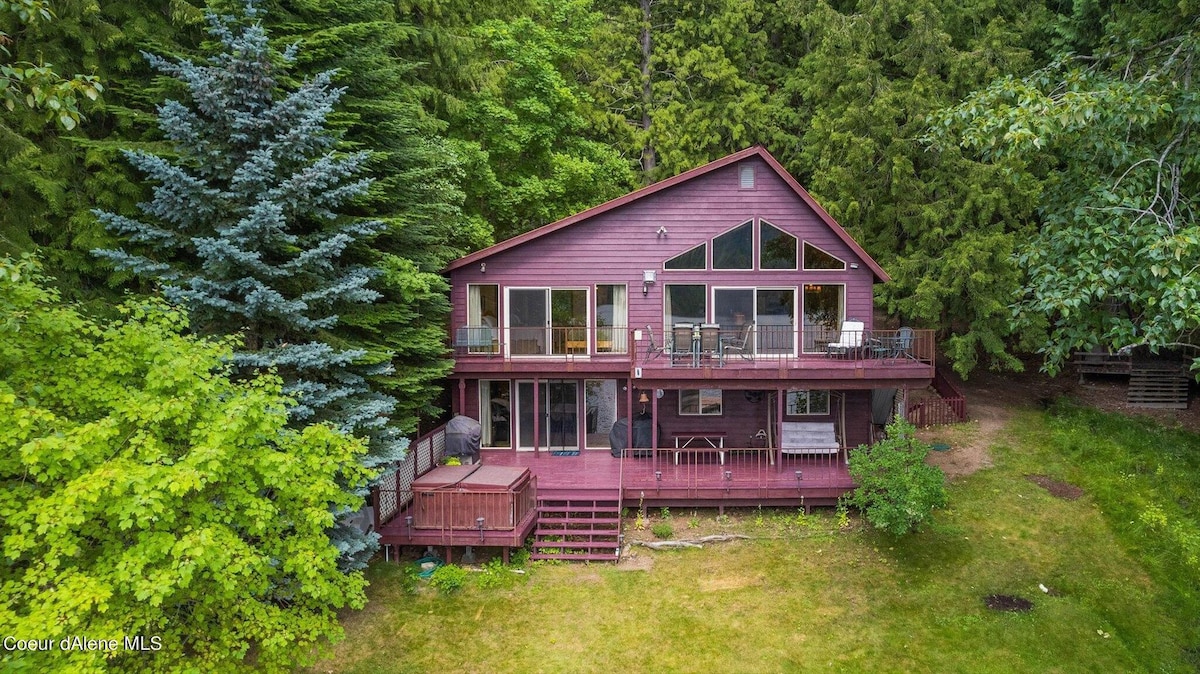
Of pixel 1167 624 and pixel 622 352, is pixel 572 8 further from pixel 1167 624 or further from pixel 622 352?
pixel 1167 624

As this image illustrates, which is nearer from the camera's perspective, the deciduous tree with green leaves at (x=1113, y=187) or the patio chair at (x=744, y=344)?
the deciduous tree with green leaves at (x=1113, y=187)

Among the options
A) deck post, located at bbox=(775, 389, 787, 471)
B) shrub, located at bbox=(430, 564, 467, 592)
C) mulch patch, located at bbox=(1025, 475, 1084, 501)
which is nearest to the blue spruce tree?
shrub, located at bbox=(430, 564, 467, 592)

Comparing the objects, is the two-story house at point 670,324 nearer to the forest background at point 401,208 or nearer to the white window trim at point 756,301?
the white window trim at point 756,301

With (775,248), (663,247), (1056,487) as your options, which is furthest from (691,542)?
(1056,487)

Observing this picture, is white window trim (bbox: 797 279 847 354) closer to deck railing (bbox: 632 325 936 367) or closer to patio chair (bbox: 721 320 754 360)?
deck railing (bbox: 632 325 936 367)

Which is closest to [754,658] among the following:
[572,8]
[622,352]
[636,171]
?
[622,352]

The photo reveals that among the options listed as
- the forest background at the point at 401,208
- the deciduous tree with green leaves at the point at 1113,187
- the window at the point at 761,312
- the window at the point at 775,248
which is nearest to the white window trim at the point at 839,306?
the window at the point at 761,312

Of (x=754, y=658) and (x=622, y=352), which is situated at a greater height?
(x=622, y=352)

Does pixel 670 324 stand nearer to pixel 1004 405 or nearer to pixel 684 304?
pixel 684 304
